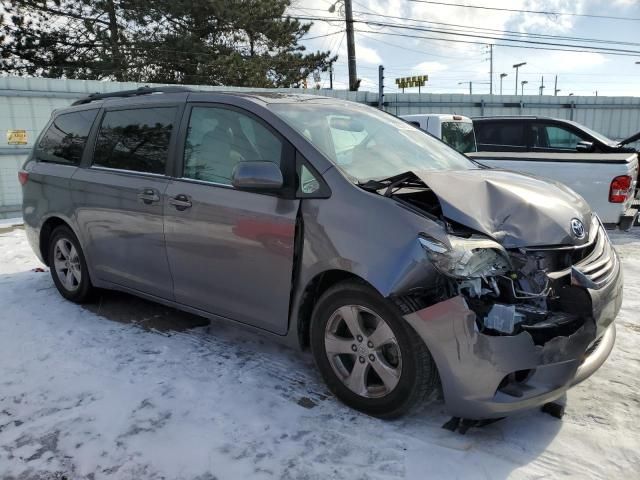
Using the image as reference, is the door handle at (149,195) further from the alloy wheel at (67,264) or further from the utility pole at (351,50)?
the utility pole at (351,50)

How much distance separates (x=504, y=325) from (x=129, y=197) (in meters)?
2.81

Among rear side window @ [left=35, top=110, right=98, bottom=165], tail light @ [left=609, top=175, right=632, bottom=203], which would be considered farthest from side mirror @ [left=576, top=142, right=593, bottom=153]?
rear side window @ [left=35, top=110, right=98, bottom=165]

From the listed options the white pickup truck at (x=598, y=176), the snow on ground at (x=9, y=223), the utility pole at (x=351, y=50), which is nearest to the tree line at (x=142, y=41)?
the utility pole at (x=351, y=50)

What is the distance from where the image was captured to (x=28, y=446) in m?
2.66

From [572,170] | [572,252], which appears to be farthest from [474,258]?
[572,170]

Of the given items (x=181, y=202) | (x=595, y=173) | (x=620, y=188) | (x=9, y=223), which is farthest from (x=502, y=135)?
(x=9, y=223)

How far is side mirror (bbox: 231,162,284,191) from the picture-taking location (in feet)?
9.68

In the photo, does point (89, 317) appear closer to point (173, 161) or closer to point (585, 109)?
point (173, 161)

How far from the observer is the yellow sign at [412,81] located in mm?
41625

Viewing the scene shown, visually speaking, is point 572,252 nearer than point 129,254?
Yes

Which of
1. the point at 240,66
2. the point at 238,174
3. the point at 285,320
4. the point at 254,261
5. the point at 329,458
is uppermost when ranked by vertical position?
the point at 240,66

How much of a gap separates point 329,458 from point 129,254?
231 centimetres

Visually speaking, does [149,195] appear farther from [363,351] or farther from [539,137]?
[539,137]

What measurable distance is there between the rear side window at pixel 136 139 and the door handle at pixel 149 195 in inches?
6.1
